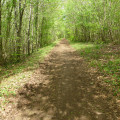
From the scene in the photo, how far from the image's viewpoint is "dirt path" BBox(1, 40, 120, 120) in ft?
13.3

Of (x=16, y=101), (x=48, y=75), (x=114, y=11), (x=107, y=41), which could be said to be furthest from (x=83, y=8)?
(x=16, y=101)

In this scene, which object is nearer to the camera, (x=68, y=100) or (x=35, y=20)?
(x=68, y=100)

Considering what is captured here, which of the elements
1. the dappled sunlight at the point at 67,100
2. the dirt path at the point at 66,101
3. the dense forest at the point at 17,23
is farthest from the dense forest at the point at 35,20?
the dappled sunlight at the point at 67,100

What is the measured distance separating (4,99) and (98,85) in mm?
4960

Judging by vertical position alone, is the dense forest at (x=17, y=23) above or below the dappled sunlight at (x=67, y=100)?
above

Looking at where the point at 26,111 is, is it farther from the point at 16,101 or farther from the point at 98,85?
the point at 98,85

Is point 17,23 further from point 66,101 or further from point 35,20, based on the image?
point 66,101

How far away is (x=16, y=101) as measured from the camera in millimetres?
5027

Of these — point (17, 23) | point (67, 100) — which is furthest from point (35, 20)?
point (67, 100)

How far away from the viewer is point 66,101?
4.86 metres

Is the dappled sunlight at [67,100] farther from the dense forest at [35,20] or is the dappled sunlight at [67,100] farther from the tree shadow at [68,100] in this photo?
the dense forest at [35,20]

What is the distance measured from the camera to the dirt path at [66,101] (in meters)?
4.06

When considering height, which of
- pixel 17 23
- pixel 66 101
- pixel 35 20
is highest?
pixel 35 20

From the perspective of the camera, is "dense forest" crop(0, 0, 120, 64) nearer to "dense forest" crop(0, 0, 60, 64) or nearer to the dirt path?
"dense forest" crop(0, 0, 60, 64)
